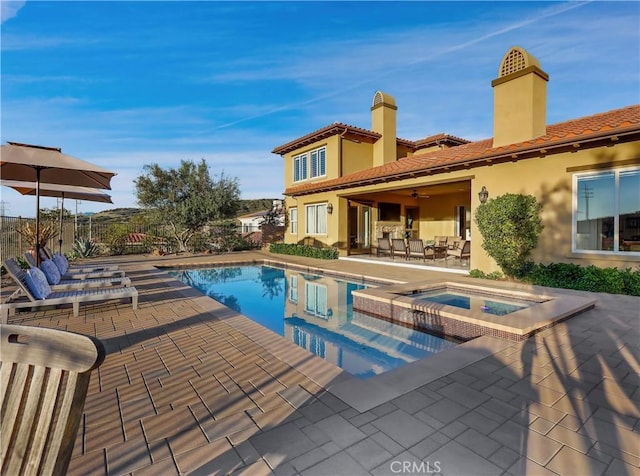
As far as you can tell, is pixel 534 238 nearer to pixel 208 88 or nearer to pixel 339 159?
pixel 339 159

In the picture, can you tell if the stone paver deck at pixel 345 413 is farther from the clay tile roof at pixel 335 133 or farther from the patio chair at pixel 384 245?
the clay tile roof at pixel 335 133

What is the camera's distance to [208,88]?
1772 cm

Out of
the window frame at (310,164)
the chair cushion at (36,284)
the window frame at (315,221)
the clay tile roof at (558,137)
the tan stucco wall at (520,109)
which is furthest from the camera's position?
the window frame at (310,164)

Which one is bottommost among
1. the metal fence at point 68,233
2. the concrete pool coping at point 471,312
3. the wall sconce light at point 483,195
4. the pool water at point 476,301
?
the pool water at point 476,301

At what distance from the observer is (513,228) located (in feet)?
30.0

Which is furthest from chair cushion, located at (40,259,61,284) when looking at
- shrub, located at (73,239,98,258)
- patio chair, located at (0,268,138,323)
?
shrub, located at (73,239,98,258)

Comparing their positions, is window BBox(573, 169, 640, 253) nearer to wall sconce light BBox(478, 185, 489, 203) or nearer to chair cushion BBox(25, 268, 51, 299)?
wall sconce light BBox(478, 185, 489, 203)

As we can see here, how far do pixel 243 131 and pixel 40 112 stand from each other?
43.4 ft

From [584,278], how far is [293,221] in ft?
50.0

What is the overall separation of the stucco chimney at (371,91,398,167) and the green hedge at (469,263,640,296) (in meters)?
10.9

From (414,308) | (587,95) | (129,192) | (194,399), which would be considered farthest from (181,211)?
(587,95)

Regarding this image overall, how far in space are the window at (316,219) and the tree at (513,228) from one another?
379 inches

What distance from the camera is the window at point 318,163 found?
18.8m

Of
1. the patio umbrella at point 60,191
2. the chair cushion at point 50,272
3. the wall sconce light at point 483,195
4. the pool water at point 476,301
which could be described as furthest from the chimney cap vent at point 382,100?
the chair cushion at point 50,272
